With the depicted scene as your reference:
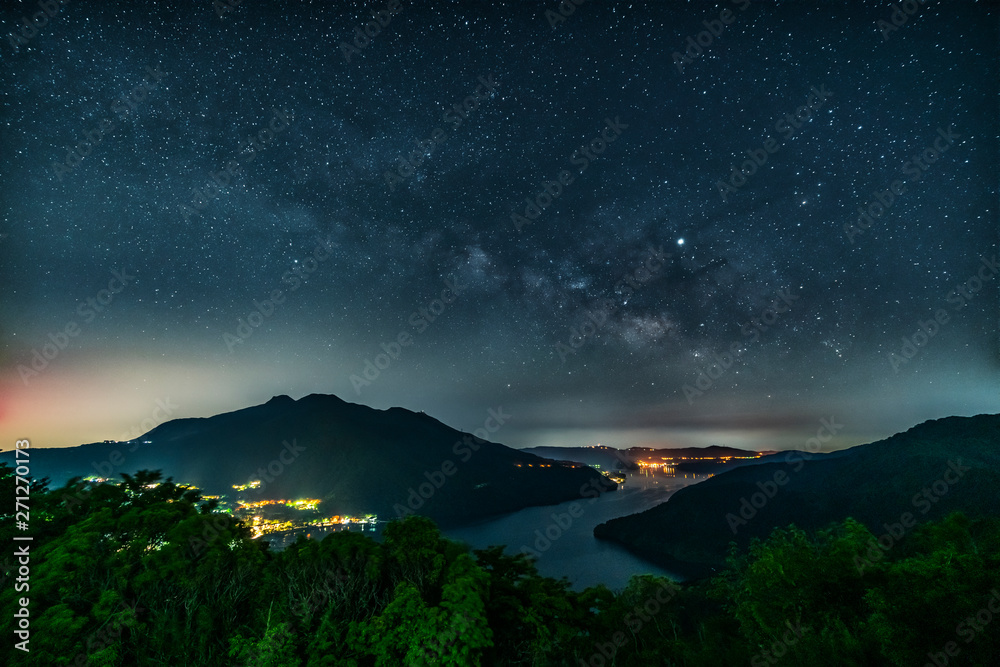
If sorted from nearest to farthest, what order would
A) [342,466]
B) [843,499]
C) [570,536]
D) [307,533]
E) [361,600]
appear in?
1. [361,600]
2. [843,499]
3. [307,533]
4. [570,536]
5. [342,466]

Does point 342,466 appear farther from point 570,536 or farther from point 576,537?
point 576,537

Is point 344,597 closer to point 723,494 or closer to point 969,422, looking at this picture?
point 723,494

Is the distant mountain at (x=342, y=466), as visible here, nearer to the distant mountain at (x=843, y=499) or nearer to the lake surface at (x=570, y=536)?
the lake surface at (x=570, y=536)

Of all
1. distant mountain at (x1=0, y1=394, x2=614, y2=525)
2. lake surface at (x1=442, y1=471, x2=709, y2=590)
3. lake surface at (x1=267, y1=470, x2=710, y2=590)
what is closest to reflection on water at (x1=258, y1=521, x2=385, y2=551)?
lake surface at (x1=267, y1=470, x2=710, y2=590)

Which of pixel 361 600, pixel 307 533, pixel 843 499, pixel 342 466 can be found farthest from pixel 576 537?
pixel 342 466

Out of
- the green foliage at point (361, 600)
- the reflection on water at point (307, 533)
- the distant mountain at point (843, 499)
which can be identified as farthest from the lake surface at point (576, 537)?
the green foliage at point (361, 600)

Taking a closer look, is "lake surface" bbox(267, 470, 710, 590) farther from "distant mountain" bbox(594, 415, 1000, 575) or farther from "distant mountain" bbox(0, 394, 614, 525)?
"distant mountain" bbox(0, 394, 614, 525)

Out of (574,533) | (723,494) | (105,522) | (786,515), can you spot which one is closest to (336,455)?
(574,533)
